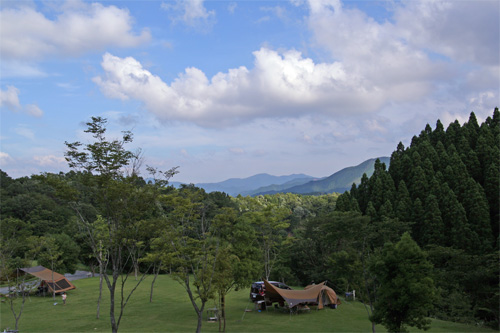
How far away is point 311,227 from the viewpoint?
135 feet

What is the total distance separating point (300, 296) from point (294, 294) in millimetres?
416

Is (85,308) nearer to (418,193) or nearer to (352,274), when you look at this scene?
(352,274)

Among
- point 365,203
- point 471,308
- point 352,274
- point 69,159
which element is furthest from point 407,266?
point 365,203

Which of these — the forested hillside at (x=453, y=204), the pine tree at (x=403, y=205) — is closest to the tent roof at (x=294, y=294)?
the forested hillside at (x=453, y=204)

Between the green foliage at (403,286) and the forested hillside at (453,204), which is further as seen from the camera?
the forested hillside at (453,204)

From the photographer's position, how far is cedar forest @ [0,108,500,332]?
14.6m

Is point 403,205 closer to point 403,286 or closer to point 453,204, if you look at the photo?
point 453,204

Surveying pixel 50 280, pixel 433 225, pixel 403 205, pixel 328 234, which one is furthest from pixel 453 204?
pixel 50 280

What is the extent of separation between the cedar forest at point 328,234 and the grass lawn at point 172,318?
54.8 inches

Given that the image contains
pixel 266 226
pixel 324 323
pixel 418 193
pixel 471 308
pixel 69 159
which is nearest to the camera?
pixel 69 159

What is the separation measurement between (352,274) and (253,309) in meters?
7.99

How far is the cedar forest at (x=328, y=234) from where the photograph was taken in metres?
14.6

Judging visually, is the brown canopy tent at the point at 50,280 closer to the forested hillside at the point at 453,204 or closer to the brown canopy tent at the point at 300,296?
the brown canopy tent at the point at 300,296

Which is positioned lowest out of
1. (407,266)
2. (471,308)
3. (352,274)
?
(471,308)
